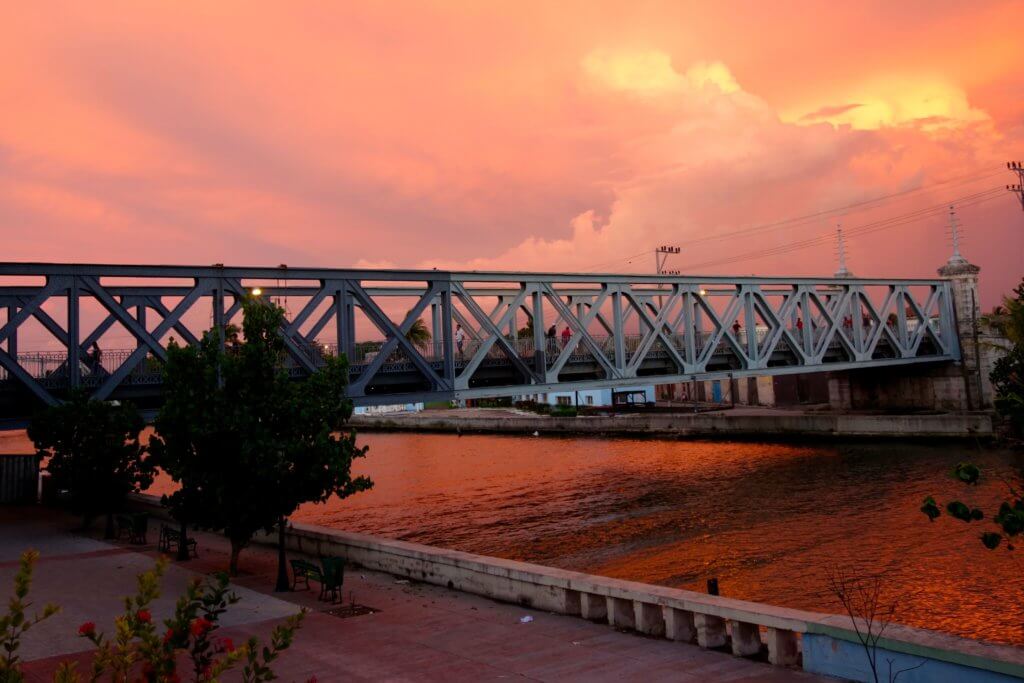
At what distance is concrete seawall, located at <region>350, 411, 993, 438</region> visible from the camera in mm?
52531

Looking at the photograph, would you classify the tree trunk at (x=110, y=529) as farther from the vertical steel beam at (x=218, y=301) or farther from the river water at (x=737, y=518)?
the river water at (x=737, y=518)

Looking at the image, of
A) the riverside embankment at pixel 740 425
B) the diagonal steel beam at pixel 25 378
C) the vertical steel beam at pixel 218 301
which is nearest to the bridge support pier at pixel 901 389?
the riverside embankment at pixel 740 425

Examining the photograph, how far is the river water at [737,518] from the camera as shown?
20.5m

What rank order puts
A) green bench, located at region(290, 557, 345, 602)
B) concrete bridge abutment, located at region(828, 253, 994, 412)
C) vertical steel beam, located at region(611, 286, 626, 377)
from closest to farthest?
green bench, located at region(290, 557, 345, 602), vertical steel beam, located at region(611, 286, 626, 377), concrete bridge abutment, located at region(828, 253, 994, 412)

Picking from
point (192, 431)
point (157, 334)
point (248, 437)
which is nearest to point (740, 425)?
point (157, 334)

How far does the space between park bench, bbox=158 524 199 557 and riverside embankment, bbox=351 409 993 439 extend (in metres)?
35.0

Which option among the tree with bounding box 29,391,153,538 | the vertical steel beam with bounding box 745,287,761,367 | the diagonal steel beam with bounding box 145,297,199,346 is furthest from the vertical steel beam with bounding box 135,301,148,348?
the vertical steel beam with bounding box 745,287,761,367

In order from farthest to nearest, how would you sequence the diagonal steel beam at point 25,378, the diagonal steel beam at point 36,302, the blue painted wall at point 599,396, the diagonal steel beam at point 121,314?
the blue painted wall at point 599,396, the diagonal steel beam at point 121,314, the diagonal steel beam at point 36,302, the diagonal steel beam at point 25,378

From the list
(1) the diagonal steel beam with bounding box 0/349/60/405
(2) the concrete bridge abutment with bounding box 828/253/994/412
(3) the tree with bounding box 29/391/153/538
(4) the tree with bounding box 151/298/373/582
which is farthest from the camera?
(2) the concrete bridge abutment with bounding box 828/253/994/412

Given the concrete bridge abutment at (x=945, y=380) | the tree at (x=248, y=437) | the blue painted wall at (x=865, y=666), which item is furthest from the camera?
the concrete bridge abutment at (x=945, y=380)

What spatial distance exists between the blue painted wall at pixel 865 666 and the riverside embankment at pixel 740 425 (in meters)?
32.6

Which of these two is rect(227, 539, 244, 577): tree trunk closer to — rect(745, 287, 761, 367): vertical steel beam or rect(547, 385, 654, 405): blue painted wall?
rect(745, 287, 761, 367): vertical steel beam

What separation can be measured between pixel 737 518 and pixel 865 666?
22.8 meters

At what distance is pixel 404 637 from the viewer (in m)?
12.8
